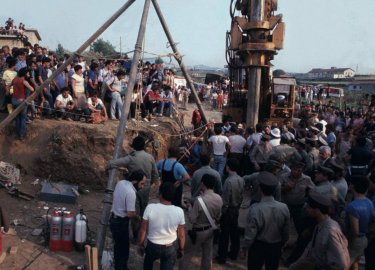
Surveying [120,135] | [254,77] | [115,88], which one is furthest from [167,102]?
[120,135]

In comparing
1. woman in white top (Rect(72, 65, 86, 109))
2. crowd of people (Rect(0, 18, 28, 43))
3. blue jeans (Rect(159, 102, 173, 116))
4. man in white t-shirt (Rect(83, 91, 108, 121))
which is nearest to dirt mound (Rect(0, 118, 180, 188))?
man in white t-shirt (Rect(83, 91, 108, 121))

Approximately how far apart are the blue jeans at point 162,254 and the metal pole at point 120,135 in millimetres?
1897

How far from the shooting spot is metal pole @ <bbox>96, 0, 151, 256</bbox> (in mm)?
7195

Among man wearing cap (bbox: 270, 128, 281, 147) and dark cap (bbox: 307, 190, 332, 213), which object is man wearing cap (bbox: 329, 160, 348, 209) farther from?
man wearing cap (bbox: 270, 128, 281, 147)

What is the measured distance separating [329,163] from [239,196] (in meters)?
1.65

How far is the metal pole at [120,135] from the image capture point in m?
7.20

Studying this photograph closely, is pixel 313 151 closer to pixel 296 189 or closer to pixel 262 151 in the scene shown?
pixel 262 151

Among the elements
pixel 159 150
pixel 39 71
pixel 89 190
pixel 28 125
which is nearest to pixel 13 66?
pixel 39 71

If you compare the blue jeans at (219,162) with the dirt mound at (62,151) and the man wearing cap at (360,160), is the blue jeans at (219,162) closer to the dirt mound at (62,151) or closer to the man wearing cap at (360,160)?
the dirt mound at (62,151)

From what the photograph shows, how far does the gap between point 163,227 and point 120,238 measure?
138 centimetres

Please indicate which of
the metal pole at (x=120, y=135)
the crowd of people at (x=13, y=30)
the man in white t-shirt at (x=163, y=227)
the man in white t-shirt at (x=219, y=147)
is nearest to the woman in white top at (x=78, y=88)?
the metal pole at (x=120, y=135)

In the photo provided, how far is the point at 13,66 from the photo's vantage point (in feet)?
35.2

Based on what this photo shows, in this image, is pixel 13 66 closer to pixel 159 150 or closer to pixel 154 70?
pixel 159 150

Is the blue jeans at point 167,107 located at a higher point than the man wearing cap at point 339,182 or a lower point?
higher
